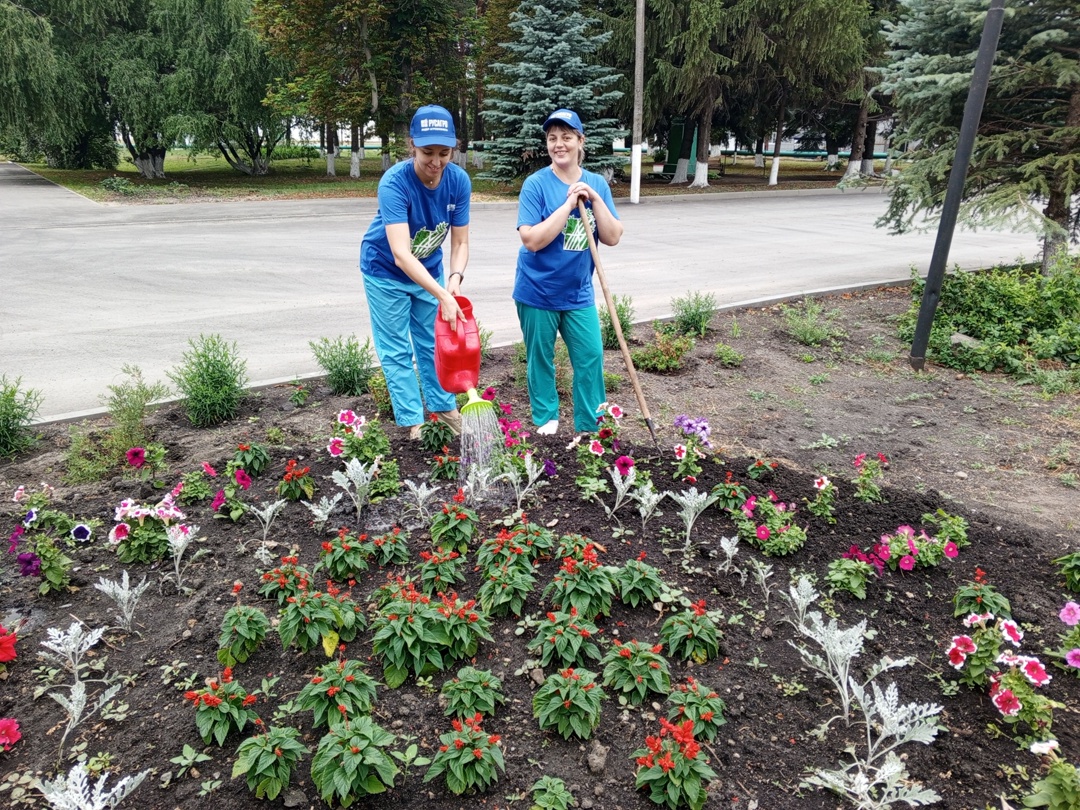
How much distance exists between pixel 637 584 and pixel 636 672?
50 centimetres

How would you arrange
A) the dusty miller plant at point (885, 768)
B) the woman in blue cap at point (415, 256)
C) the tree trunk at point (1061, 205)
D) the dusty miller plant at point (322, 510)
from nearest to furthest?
the dusty miller plant at point (885, 768) < the dusty miller plant at point (322, 510) < the woman in blue cap at point (415, 256) < the tree trunk at point (1061, 205)

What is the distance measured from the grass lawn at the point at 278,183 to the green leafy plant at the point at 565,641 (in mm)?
19155

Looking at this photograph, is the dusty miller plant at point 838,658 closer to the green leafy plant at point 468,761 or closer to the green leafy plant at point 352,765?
the green leafy plant at point 468,761

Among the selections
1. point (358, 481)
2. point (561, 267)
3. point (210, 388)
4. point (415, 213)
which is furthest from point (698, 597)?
point (210, 388)

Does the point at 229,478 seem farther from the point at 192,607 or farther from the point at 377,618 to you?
the point at 377,618

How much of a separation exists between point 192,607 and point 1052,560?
3592 mm

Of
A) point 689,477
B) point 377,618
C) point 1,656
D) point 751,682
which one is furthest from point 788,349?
point 1,656

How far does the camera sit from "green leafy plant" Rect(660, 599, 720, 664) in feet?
8.89

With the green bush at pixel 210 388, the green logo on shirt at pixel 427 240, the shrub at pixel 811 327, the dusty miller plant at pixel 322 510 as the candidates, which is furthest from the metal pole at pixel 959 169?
the green bush at pixel 210 388

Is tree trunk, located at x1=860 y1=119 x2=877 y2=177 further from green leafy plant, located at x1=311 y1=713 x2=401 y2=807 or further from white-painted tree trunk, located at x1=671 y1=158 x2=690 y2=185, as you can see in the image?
green leafy plant, located at x1=311 y1=713 x2=401 y2=807

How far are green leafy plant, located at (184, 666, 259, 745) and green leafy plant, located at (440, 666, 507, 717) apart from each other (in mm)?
Answer: 597

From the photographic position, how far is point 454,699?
242 cm

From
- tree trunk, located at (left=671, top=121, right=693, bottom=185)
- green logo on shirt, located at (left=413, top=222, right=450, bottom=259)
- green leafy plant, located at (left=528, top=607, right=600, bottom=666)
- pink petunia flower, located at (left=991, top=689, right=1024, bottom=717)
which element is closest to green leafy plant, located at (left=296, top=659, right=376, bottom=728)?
green leafy plant, located at (left=528, top=607, right=600, bottom=666)

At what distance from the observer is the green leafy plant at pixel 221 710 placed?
7.55 feet
